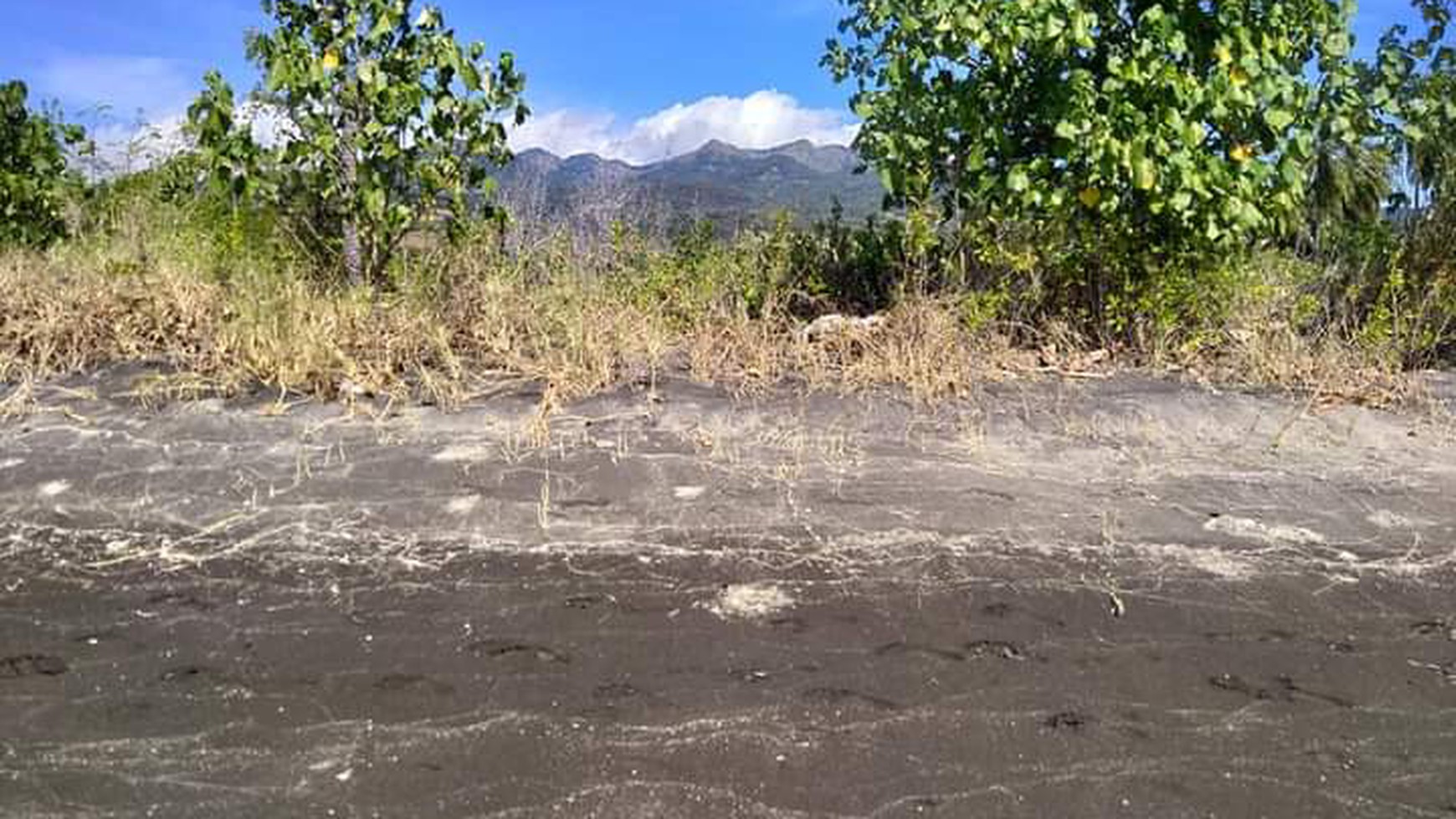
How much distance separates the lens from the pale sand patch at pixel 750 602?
10.9ft

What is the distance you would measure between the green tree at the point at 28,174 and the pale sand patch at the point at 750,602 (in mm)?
6354

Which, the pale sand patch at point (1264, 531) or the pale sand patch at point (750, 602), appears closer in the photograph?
the pale sand patch at point (750, 602)

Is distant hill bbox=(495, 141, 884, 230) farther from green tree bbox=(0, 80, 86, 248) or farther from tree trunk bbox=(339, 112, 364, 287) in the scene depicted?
green tree bbox=(0, 80, 86, 248)

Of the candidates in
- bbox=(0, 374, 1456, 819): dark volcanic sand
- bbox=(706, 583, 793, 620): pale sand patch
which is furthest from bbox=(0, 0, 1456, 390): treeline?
bbox=(706, 583, 793, 620): pale sand patch

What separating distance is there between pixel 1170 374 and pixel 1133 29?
1681 millimetres

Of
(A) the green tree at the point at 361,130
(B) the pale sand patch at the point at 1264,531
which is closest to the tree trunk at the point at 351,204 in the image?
(A) the green tree at the point at 361,130

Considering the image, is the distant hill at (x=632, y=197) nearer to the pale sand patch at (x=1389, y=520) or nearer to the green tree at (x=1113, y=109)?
the green tree at (x=1113, y=109)

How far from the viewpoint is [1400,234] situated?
6.26m

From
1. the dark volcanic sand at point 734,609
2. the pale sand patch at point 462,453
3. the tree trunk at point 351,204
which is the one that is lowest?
the dark volcanic sand at point 734,609

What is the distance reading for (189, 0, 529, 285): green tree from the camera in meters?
5.89

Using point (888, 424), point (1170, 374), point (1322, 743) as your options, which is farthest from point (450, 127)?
point (1322, 743)

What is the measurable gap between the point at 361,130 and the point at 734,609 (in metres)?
3.94

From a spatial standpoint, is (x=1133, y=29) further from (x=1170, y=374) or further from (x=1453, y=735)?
(x=1453, y=735)

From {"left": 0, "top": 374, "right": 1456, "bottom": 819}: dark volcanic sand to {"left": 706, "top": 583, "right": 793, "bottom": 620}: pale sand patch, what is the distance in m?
0.01
